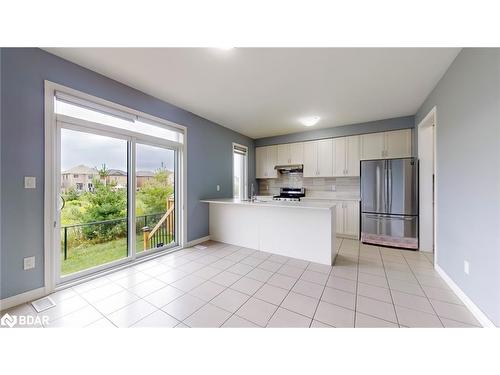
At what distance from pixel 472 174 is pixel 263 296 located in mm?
2298

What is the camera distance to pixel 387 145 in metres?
4.05

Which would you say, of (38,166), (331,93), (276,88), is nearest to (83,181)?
(38,166)

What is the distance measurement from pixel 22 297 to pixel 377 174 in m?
5.40

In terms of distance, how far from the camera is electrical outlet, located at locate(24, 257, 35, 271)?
1908 millimetres

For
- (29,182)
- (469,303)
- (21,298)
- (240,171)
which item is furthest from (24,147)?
(469,303)

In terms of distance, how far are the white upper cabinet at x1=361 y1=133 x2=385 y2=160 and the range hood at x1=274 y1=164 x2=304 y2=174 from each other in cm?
146

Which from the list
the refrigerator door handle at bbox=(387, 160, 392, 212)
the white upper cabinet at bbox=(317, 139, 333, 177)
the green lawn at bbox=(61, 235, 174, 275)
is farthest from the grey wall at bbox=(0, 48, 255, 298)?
the refrigerator door handle at bbox=(387, 160, 392, 212)

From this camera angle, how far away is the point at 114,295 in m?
2.05

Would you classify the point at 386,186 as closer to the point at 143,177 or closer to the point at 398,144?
the point at 398,144

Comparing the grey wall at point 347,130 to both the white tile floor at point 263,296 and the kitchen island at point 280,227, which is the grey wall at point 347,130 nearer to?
the kitchen island at point 280,227

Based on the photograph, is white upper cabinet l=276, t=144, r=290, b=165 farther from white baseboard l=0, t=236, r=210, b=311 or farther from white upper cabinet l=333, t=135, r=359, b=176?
white baseboard l=0, t=236, r=210, b=311
